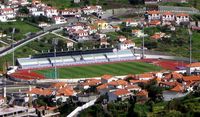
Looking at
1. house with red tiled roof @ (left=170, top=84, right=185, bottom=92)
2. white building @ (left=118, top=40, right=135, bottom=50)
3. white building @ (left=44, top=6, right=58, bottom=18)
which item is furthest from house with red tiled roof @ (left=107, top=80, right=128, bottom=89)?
white building @ (left=44, top=6, right=58, bottom=18)

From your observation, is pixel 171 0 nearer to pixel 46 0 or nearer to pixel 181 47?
pixel 46 0

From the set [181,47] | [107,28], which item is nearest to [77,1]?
[107,28]

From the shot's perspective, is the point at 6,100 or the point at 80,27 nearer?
the point at 6,100

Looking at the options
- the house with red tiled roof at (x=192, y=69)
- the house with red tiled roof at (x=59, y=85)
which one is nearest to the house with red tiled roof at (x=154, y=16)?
the house with red tiled roof at (x=192, y=69)

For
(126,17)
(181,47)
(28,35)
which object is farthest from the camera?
(126,17)

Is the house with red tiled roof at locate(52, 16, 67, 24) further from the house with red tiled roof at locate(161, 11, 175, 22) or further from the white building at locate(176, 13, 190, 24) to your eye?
the white building at locate(176, 13, 190, 24)

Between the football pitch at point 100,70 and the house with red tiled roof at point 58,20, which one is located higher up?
the house with red tiled roof at point 58,20

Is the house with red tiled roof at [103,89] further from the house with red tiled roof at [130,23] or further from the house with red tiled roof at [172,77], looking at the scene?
the house with red tiled roof at [130,23]
